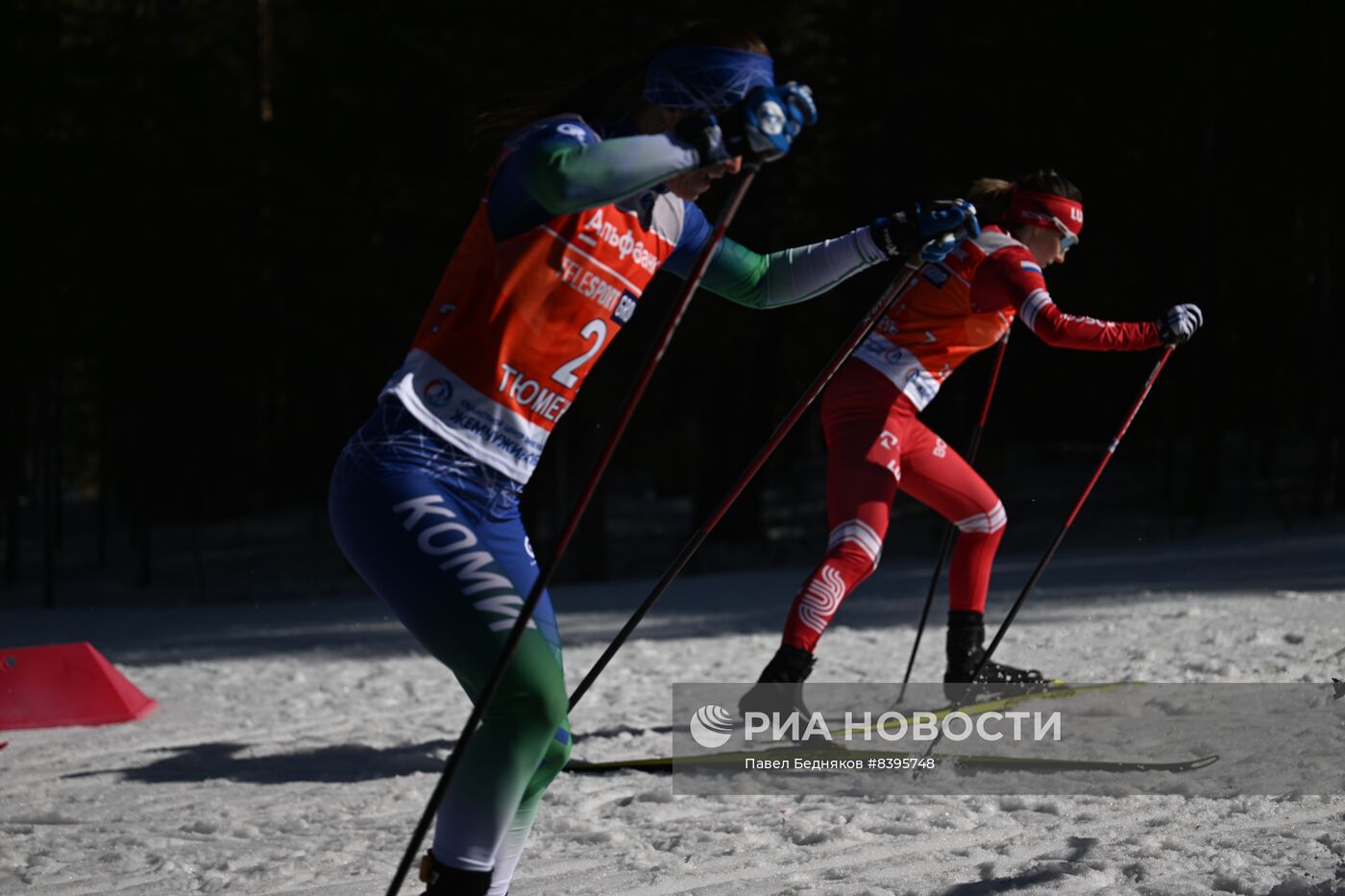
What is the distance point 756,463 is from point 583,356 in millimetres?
1060

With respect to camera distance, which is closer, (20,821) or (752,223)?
(20,821)

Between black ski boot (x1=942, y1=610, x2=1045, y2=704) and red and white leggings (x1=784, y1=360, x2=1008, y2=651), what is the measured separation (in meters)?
0.37

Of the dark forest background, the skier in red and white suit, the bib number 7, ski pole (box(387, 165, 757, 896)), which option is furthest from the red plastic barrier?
the dark forest background

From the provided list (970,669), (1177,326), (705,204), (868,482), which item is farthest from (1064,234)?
(705,204)

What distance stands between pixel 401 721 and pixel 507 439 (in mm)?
3704

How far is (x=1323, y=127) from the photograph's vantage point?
642 inches

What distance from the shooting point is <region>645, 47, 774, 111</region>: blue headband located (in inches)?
112

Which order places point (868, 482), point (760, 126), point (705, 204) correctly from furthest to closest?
1. point (705, 204)
2. point (868, 482)
3. point (760, 126)

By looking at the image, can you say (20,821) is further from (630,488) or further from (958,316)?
(630,488)

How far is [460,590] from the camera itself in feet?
8.30

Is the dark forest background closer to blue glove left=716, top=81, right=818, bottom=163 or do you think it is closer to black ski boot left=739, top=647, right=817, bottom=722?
black ski boot left=739, top=647, right=817, bottom=722

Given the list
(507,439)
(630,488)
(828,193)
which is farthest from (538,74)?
(630,488)

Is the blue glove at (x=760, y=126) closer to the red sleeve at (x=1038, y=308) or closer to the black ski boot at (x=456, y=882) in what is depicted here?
the black ski boot at (x=456, y=882)

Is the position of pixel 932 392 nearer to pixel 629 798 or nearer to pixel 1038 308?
pixel 1038 308
